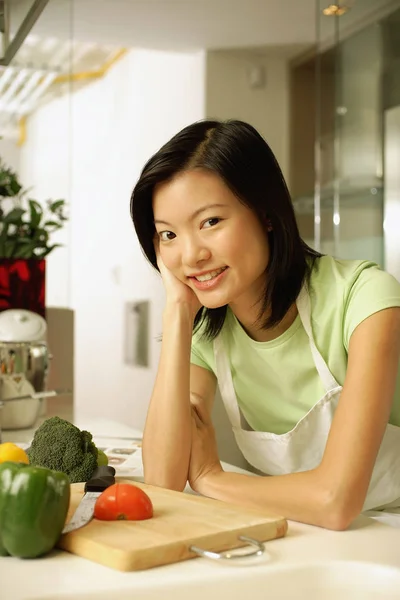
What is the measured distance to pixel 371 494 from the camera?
1.52 metres

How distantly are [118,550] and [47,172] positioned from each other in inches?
84.7

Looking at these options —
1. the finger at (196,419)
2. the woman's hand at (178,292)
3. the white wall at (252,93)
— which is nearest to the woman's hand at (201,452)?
the finger at (196,419)

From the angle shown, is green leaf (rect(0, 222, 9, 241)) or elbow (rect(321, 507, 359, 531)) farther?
green leaf (rect(0, 222, 9, 241))

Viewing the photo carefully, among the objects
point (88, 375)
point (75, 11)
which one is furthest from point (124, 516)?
point (88, 375)

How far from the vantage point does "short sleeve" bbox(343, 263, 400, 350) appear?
135 cm

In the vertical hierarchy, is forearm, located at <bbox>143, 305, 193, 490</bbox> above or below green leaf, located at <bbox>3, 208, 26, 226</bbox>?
below

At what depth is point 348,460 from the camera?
122 cm

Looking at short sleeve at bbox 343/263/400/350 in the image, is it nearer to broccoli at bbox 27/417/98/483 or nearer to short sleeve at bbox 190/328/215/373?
short sleeve at bbox 190/328/215/373

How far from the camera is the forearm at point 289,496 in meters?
1.15

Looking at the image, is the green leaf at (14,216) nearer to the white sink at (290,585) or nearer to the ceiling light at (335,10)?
the ceiling light at (335,10)

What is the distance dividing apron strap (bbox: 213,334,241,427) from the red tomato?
24.0 inches

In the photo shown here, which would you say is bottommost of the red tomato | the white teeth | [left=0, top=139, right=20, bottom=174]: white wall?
the red tomato

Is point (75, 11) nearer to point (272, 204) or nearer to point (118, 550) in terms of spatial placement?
point (272, 204)

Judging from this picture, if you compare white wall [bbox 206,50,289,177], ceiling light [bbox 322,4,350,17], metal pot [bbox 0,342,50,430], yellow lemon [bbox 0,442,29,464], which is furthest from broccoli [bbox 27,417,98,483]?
white wall [bbox 206,50,289,177]
